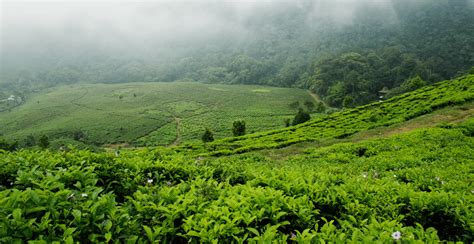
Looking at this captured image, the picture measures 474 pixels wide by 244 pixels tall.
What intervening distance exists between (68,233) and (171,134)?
76.0m

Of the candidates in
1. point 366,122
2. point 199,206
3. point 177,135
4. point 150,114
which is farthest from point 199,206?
point 150,114

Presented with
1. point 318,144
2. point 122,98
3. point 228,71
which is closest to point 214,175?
point 318,144

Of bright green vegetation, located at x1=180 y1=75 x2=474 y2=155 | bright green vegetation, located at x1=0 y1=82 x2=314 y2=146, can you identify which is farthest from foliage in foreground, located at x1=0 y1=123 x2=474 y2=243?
bright green vegetation, located at x1=0 y1=82 x2=314 y2=146

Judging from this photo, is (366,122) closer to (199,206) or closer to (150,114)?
(199,206)

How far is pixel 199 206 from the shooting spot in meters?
3.40

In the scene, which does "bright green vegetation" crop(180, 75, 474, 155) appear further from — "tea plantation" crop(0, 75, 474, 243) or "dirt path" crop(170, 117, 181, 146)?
"dirt path" crop(170, 117, 181, 146)

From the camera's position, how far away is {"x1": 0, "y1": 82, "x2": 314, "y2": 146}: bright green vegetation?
258ft

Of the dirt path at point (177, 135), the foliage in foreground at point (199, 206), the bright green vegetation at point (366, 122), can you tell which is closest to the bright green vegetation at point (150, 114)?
the dirt path at point (177, 135)

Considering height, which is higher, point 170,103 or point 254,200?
point 254,200

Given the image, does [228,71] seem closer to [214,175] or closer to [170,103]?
[170,103]

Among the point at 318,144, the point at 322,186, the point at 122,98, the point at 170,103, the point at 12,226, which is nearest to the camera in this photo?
the point at 12,226

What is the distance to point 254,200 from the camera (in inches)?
148

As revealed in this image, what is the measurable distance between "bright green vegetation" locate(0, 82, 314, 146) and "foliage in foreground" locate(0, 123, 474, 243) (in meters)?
66.4

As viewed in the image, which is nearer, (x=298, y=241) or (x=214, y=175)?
(x=298, y=241)
